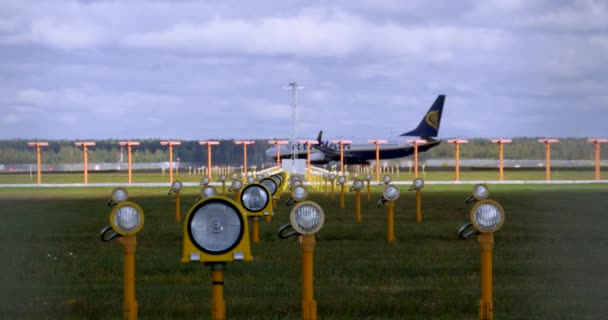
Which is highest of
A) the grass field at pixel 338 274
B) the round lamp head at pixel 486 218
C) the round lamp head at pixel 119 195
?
the round lamp head at pixel 486 218

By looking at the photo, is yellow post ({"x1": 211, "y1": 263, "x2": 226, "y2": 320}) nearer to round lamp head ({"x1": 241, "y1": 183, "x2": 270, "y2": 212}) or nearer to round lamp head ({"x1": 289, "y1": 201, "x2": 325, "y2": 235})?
round lamp head ({"x1": 289, "y1": 201, "x2": 325, "y2": 235})

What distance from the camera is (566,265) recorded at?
16.1m

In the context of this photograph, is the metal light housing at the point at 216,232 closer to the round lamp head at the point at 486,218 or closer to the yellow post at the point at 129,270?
the yellow post at the point at 129,270

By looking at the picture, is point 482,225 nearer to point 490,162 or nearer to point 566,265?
point 566,265

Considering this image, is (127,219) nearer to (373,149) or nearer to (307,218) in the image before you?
(307,218)

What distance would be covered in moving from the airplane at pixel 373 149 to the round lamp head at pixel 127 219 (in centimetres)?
9533

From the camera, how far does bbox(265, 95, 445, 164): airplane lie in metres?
106

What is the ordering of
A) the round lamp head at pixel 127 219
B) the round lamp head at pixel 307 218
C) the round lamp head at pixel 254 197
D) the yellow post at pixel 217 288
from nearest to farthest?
1. the yellow post at pixel 217 288
2. the round lamp head at pixel 307 218
3. the round lamp head at pixel 127 219
4. the round lamp head at pixel 254 197

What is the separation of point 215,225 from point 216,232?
6cm

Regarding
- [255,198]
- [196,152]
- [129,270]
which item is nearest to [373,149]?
[196,152]

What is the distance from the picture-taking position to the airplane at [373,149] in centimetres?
10606

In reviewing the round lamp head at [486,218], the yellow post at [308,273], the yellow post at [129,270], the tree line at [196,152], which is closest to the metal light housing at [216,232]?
the yellow post at [308,273]

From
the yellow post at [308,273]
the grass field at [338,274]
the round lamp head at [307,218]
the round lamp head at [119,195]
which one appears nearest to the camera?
the round lamp head at [307,218]

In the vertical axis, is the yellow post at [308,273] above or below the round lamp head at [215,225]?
below
